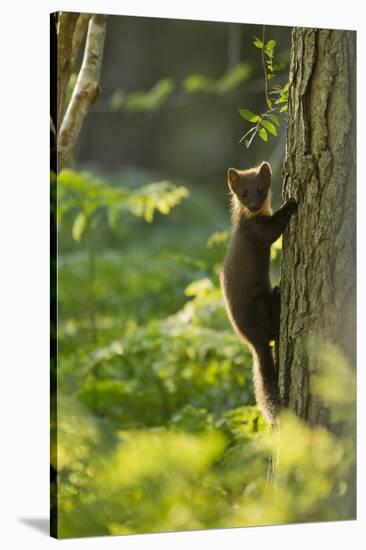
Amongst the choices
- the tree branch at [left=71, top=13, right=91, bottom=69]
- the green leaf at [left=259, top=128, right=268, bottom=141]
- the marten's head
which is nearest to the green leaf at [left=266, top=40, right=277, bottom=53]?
the green leaf at [left=259, top=128, right=268, bottom=141]

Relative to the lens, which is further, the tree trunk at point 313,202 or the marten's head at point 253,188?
the marten's head at point 253,188

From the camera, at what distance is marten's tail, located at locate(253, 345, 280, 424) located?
4.96 meters

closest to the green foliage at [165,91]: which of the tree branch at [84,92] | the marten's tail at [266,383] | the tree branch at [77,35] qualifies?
the tree branch at [84,92]

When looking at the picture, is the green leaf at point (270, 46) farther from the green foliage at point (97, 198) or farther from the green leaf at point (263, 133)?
the green foliage at point (97, 198)

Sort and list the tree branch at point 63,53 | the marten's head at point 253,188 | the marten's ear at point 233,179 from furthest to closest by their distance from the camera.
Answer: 1. the marten's ear at point 233,179
2. the marten's head at point 253,188
3. the tree branch at point 63,53

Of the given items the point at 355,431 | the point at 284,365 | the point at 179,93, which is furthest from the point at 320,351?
the point at 179,93

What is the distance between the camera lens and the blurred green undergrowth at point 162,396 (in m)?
3.04

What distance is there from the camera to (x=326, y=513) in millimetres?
5156

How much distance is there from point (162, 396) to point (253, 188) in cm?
222

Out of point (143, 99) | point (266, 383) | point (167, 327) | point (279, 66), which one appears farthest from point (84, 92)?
point (143, 99)

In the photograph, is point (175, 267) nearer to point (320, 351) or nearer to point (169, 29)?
point (169, 29)

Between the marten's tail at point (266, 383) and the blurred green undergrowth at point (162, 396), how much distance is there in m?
0.11

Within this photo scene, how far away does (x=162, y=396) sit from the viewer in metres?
6.74

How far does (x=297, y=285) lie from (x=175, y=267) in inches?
132
